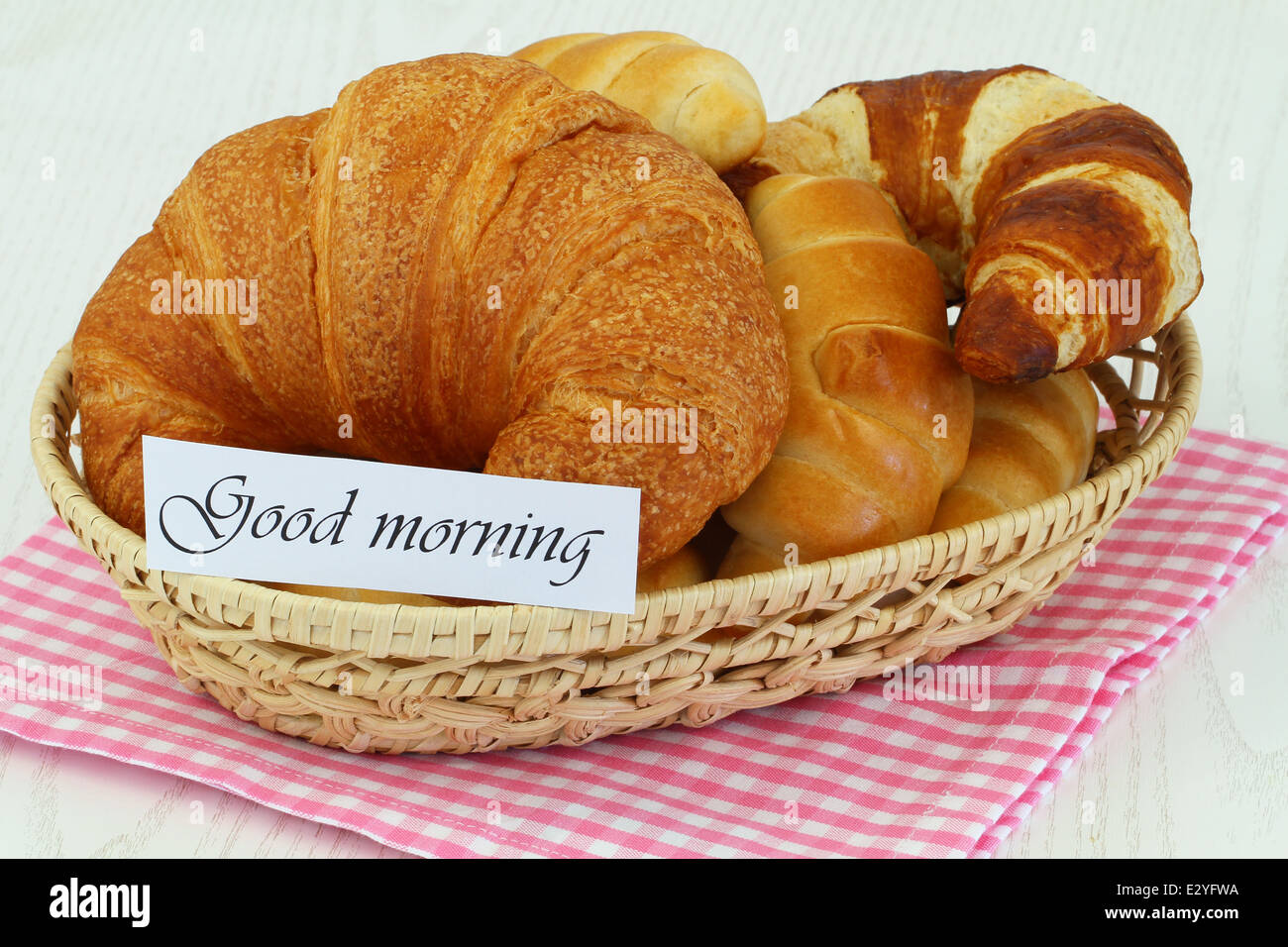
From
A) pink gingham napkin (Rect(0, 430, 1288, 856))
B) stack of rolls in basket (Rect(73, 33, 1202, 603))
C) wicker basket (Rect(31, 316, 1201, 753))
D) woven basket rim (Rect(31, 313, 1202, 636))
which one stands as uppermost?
stack of rolls in basket (Rect(73, 33, 1202, 603))

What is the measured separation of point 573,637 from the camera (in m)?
1.40

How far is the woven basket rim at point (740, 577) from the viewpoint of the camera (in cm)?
140

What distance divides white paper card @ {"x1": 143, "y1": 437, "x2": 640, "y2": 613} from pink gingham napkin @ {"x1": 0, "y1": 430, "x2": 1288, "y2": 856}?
25cm

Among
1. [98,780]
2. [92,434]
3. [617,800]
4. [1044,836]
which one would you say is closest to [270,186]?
[92,434]

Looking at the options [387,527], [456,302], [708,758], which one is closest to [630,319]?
[456,302]

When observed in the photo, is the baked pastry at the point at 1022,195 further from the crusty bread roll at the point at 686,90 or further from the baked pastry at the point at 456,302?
the baked pastry at the point at 456,302

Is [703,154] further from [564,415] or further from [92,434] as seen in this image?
[92,434]

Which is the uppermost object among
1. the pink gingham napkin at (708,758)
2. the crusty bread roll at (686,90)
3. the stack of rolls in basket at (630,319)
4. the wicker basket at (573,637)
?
the crusty bread roll at (686,90)

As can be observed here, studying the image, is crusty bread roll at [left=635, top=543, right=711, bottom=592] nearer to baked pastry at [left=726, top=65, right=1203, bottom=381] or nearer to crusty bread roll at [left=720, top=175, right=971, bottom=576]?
crusty bread roll at [left=720, top=175, right=971, bottom=576]

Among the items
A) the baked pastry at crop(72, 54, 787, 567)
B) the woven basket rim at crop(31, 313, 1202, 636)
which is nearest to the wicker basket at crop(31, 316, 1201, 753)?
the woven basket rim at crop(31, 313, 1202, 636)

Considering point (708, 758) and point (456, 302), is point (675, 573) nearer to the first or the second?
point (708, 758)

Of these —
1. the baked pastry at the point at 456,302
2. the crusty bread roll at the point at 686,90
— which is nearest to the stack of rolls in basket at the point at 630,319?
the baked pastry at the point at 456,302

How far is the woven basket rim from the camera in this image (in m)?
1.40

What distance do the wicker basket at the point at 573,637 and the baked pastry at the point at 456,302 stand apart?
104 mm
